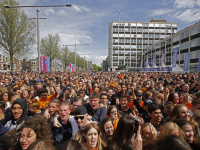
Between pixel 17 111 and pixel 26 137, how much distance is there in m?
1.17

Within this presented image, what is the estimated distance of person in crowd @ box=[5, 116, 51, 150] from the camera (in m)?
2.18

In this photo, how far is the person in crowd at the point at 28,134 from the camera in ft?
7.14

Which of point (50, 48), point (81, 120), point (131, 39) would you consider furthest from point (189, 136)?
point (131, 39)

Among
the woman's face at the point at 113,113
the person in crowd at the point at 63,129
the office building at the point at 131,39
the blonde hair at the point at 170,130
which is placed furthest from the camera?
the office building at the point at 131,39

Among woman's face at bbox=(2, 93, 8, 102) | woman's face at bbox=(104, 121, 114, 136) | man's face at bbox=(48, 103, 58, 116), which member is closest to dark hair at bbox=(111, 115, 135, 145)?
woman's face at bbox=(104, 121, 114, 136)

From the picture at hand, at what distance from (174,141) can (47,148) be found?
137 cm

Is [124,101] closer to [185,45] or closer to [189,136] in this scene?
[189,136]

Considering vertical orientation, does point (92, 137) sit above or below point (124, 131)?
below

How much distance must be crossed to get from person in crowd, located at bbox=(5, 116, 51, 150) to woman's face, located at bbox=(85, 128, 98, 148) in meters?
0.67

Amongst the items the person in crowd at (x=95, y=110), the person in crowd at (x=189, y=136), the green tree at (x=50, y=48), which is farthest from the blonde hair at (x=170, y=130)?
the green tree at (x=50, y=48)

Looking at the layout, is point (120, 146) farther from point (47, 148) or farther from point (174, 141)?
point (47, 148)

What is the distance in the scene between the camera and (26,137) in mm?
2189

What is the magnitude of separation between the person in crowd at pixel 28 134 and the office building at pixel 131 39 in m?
79.8

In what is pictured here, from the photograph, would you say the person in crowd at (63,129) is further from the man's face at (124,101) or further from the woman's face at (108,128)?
the man's face at (124,101)
